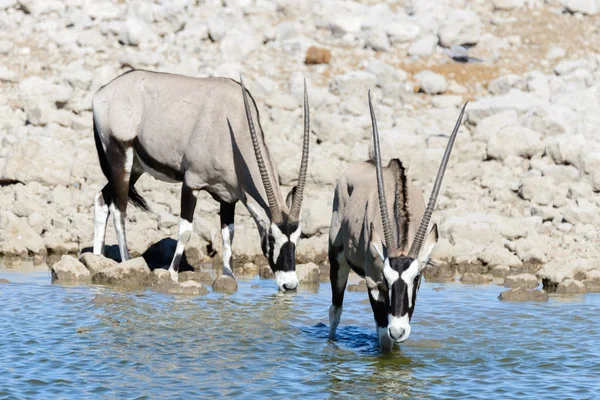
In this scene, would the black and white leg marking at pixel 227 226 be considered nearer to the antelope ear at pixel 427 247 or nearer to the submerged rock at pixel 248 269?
the submerged rock at pixel 248 269

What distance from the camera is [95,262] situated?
12703 millimetres

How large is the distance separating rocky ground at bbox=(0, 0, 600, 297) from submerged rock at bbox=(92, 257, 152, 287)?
2.14 meters

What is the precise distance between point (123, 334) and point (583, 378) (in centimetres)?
387

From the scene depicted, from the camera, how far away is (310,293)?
12.0 meters

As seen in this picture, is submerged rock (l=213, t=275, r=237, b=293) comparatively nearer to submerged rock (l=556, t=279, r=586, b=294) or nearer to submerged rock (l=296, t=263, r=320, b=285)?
submerged rock (l=296, t=263, r=320, b=285)

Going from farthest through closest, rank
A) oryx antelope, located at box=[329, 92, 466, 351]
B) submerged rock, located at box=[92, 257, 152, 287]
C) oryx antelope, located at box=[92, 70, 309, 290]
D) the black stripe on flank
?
the black stripe on flank
submerged rock, located at box=[92, 257, 152, 287]
oryx antelope, located at box=[92, 70, 309, 290]
oryx antelope, located at box=[329, 92, 466, 351]

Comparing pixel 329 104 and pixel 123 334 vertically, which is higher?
pixel 329 104

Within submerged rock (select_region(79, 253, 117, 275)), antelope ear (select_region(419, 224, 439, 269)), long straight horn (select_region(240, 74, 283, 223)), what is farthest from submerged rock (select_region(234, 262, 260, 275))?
antelope ear (select_region(419, 224, 439, 269))

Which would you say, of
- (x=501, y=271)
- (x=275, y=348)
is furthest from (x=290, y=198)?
(x=501, y=271)

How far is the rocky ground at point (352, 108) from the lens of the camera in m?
14.9

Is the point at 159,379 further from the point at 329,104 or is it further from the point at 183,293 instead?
the point at 329,104

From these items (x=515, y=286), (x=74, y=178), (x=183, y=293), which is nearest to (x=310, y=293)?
(x=183, y=293)

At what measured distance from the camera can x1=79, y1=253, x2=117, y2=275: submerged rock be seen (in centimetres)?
1262

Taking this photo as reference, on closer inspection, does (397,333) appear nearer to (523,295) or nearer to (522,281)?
(523,295)
